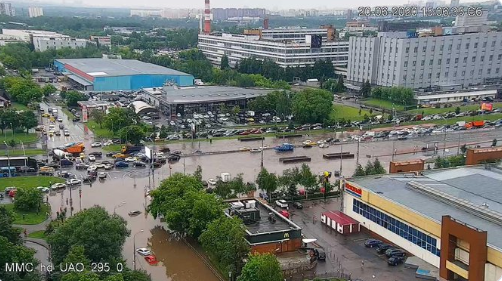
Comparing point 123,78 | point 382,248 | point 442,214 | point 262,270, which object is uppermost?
point 123,78

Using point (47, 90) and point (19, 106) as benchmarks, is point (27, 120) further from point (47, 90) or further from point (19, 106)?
point (47, 90)

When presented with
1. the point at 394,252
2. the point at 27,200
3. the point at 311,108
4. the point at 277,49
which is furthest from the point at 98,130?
the point at 277,49

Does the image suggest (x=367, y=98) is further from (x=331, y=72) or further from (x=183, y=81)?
(x=183, y=81)

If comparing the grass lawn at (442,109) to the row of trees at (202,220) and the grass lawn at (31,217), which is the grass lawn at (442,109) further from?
the grass lawn at (31,217)

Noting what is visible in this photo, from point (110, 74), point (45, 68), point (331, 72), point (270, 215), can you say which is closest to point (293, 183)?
point (270, 215)

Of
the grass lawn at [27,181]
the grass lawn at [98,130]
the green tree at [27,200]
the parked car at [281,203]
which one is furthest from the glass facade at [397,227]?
the grass lawn at [98,130]

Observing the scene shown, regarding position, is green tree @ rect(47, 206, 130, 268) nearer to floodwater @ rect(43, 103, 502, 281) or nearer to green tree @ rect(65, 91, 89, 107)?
floodwater @ rect(43, 103, 502, 281)
